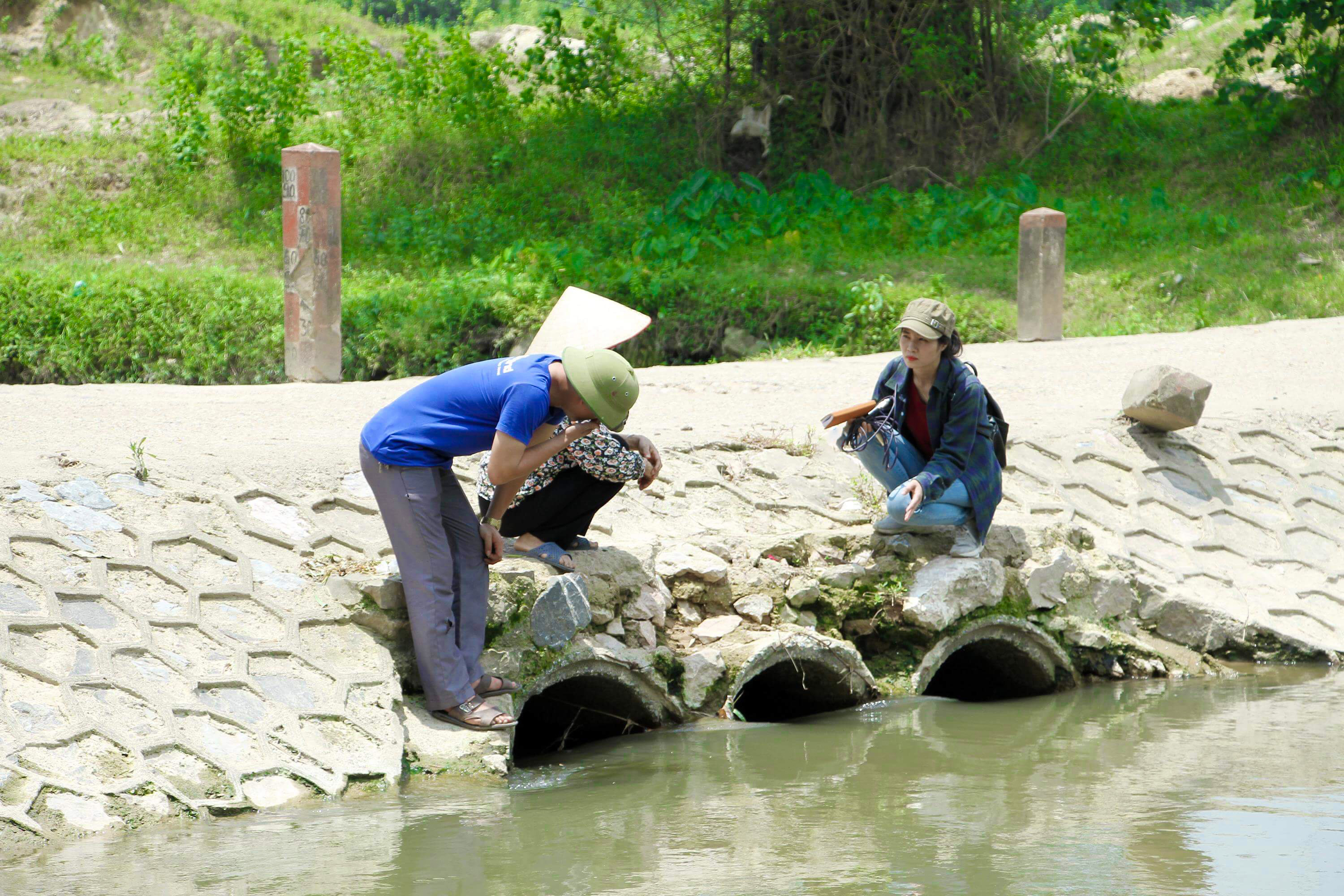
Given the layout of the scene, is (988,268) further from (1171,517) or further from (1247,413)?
(1171,517)

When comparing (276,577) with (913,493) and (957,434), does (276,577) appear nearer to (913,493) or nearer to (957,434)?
(913,493)

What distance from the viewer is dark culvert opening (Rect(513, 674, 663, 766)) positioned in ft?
18.6

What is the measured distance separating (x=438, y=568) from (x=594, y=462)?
0.82 meters

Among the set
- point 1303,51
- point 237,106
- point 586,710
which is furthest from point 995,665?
point 237,106

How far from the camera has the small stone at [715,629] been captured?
5895mm

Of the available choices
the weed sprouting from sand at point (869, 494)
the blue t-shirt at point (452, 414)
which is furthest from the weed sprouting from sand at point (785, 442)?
the blue t-shirt at point (452, 414)

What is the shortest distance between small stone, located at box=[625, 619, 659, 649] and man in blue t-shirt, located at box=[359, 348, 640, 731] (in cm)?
61

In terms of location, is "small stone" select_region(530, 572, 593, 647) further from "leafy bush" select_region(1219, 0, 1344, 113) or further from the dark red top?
"leafy bush" select_region(1219, 0, 1344, 113)

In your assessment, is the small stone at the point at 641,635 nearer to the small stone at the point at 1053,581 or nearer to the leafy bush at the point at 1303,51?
the small stone at the point at 1053,581

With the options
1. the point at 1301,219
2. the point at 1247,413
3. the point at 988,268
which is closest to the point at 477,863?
the point at 1247,413

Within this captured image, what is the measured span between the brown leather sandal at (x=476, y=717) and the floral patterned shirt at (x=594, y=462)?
0.85 metres

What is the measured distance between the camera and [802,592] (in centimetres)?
609

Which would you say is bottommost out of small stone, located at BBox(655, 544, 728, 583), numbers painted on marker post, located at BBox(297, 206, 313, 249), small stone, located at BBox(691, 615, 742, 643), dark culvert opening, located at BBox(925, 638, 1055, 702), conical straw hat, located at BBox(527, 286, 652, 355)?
dark culvert opening, located at BBox(925, 638, 1055, 702)

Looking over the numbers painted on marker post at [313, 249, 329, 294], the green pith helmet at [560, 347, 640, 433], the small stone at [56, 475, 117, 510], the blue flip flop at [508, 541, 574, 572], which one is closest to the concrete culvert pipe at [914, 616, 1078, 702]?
the blue flip flop at [508, 541, 574, 572]
